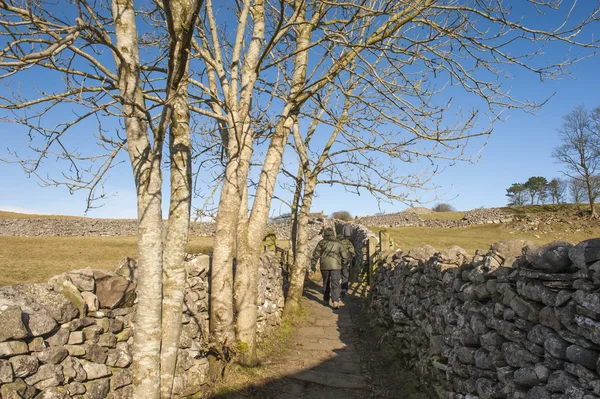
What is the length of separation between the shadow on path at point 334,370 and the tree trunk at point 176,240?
1.15m

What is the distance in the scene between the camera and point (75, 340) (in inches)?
161

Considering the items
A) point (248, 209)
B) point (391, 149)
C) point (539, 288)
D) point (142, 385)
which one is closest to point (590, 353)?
point (539, 288)

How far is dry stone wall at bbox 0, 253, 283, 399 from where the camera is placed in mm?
3508

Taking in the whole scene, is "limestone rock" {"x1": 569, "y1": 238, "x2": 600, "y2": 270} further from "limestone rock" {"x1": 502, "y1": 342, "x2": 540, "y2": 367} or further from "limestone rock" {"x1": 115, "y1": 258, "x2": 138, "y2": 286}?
"limestone rock" {"x1": 115, "y1": 258, "x2": 138, "y2": 286}

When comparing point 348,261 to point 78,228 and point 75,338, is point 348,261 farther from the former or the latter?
point 78,228

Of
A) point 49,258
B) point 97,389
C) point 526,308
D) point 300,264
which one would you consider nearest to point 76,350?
point 97,389

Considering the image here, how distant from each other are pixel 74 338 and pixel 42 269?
32.7 feet

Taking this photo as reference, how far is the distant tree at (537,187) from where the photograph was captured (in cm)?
5591

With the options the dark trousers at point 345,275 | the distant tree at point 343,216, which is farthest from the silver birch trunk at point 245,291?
the distant tree at point 343,216

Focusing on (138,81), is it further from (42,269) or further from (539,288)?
(42,269)

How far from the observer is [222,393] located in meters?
5.33

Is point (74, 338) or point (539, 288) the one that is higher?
point (539, 288)

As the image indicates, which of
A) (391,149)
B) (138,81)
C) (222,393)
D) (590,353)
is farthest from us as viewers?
(391,149)

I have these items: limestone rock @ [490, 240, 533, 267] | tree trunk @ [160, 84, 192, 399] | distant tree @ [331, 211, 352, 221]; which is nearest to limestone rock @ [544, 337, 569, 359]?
limestone rock @ [490, 240, 533, 267]
